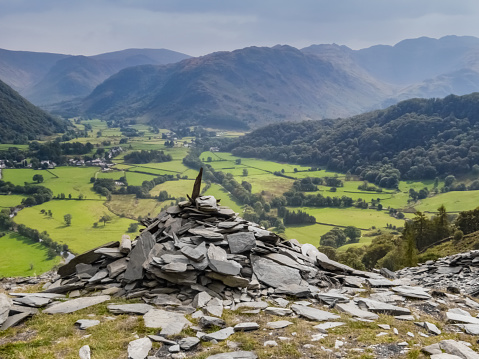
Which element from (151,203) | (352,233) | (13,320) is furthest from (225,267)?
(151,203)

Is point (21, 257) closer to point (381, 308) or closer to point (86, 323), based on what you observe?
point (86, 323)

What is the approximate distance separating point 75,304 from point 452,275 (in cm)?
2227

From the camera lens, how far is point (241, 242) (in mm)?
17516

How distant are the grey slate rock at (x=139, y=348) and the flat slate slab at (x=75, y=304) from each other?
4333 millimetres

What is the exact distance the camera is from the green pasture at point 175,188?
128 metres

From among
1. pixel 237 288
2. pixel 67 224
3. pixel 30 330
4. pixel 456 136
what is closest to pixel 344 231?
pixel 67 224

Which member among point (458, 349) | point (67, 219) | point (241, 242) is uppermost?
point (241, 242)

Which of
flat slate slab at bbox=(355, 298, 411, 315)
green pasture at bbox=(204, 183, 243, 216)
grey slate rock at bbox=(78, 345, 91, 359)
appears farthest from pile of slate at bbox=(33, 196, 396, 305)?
green pasture at bbox=(204, 183, 243, 216)

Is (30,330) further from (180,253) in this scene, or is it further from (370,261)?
(370,261)

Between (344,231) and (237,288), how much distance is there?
8408 cm

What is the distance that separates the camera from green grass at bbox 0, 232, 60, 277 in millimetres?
60719

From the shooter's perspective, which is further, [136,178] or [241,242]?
[136,178]

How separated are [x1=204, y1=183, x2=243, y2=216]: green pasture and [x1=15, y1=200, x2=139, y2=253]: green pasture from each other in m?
33.5

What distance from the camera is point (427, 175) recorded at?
560ft
